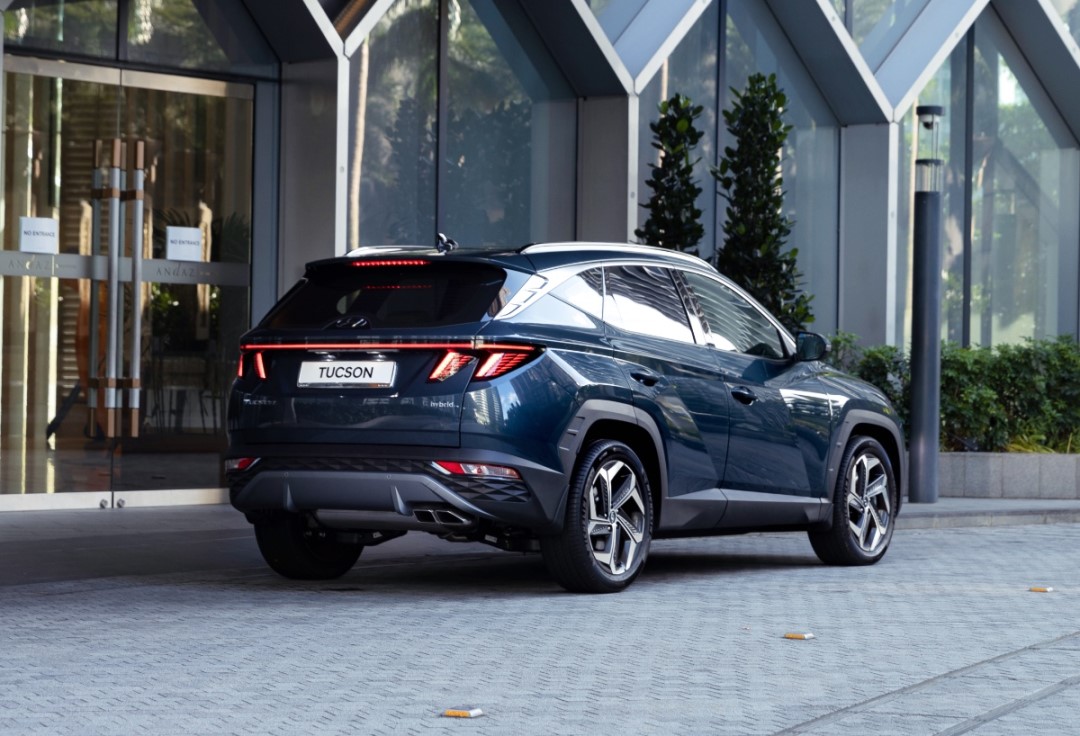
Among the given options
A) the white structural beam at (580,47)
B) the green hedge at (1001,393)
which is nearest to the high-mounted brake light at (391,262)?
the white structural beam at (580,47)

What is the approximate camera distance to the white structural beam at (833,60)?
64.9ft

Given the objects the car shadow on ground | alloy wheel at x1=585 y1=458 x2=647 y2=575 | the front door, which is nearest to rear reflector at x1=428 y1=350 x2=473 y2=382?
alloy wheel at x1=585 y1=458 x2=647 y2=575

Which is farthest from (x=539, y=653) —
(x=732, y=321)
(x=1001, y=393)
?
(x=1001, y=393)

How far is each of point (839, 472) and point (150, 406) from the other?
238 inches

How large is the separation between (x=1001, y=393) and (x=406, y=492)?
11.2 metres

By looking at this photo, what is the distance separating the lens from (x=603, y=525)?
916cm

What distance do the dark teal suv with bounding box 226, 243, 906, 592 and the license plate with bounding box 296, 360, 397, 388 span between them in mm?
10

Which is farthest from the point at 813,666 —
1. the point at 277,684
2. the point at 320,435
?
the point at 320,435

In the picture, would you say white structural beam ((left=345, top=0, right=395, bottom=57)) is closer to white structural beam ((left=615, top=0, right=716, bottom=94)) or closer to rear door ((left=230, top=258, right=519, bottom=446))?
white structural beam ((left=615, top=0, right=716, bottom=94))

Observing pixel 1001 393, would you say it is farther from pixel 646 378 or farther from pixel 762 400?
pixel 646 378

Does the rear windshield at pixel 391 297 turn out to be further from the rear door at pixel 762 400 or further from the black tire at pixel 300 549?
the rear door at pixel 762 400

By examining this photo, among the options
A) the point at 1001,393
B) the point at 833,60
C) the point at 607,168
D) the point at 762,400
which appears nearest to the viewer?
the point at 762,400

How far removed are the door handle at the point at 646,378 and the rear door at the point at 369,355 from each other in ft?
2.98

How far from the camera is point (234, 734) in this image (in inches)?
221
